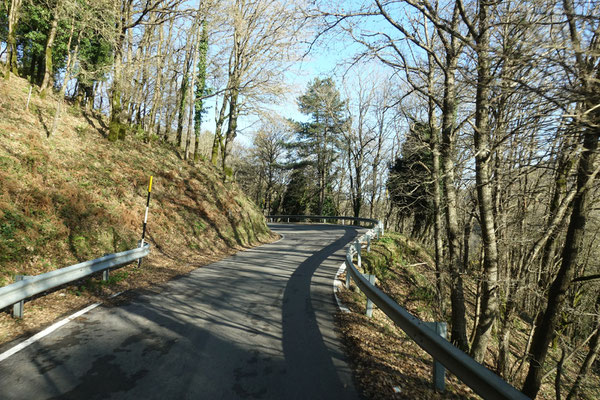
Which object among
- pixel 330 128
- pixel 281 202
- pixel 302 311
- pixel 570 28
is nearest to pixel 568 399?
pixel 302 311

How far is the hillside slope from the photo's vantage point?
7430 millimetres

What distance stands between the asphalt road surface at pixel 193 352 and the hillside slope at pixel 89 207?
3.39 feet

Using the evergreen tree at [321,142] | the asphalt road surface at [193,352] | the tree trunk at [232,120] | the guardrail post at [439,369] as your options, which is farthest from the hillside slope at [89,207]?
the evergreen tree at [321,142]

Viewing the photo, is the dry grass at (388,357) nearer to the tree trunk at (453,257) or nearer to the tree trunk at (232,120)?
the tree trunk at (453,257)

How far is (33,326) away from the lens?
4953 mm

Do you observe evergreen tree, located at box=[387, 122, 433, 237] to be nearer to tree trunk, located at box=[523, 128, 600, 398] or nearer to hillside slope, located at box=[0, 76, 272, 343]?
tree trunk, located at box=[523, 128, 600, 398]

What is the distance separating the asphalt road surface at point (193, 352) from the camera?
11.4 ft

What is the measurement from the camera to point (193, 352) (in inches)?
171

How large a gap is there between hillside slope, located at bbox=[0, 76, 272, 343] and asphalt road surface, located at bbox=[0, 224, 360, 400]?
3.39 ft

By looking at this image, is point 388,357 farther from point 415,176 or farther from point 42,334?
point 415,176

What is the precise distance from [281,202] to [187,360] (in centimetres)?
4205

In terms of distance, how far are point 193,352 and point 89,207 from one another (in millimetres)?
8312

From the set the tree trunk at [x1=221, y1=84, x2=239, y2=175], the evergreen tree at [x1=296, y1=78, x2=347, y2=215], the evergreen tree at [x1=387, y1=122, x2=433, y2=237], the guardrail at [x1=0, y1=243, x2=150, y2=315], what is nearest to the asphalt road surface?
the guardrail at [x1=0, y1=243, x2=150, y2=315]

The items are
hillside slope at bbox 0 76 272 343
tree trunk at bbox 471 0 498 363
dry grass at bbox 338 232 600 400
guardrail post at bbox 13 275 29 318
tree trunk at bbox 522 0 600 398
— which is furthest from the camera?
hillside slope at bbox 0 76 272 343
